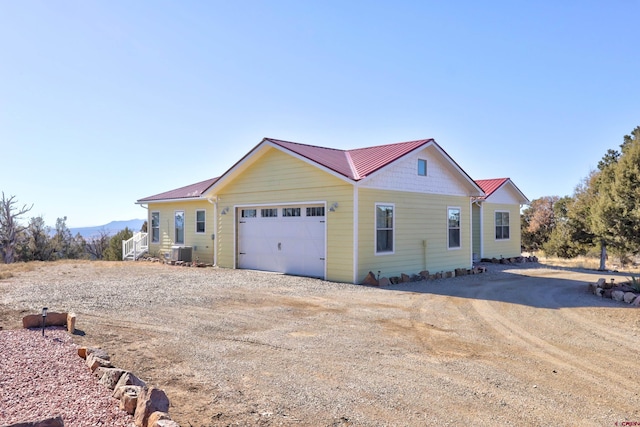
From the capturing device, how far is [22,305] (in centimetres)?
950

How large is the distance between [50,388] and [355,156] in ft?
43.8

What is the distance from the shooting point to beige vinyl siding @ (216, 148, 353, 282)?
44.5ft

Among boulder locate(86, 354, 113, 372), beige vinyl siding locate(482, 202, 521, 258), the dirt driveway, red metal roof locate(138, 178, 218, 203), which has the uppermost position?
red metal roof locate(138, 178, 218, 203)

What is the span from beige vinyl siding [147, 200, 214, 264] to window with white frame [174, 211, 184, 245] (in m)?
0.22

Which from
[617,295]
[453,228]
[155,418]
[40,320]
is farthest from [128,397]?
[453,228]

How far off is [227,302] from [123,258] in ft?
56.0

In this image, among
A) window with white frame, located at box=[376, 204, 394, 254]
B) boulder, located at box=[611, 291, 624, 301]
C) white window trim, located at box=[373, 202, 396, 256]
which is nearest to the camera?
boulder, located at box=[611, 291, 624, 301]

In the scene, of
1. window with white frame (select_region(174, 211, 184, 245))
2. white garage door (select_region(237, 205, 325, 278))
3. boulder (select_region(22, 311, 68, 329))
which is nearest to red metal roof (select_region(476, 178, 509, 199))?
white garage door (select_region(237, 205, 325, 278))

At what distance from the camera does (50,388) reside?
4375 mm

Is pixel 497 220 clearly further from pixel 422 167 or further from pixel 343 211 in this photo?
pixel 343 211

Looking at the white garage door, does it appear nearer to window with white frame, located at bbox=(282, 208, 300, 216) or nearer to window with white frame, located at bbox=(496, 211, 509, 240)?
window with white frame, located at bbox=(282, 208, 300, 216)

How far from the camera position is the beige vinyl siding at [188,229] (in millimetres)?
20609

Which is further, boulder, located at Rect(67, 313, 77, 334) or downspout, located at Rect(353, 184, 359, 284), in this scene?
downspout, located at Rect(353, 184, 359, 284)

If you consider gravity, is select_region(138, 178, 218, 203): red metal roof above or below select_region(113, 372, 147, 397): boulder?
above
